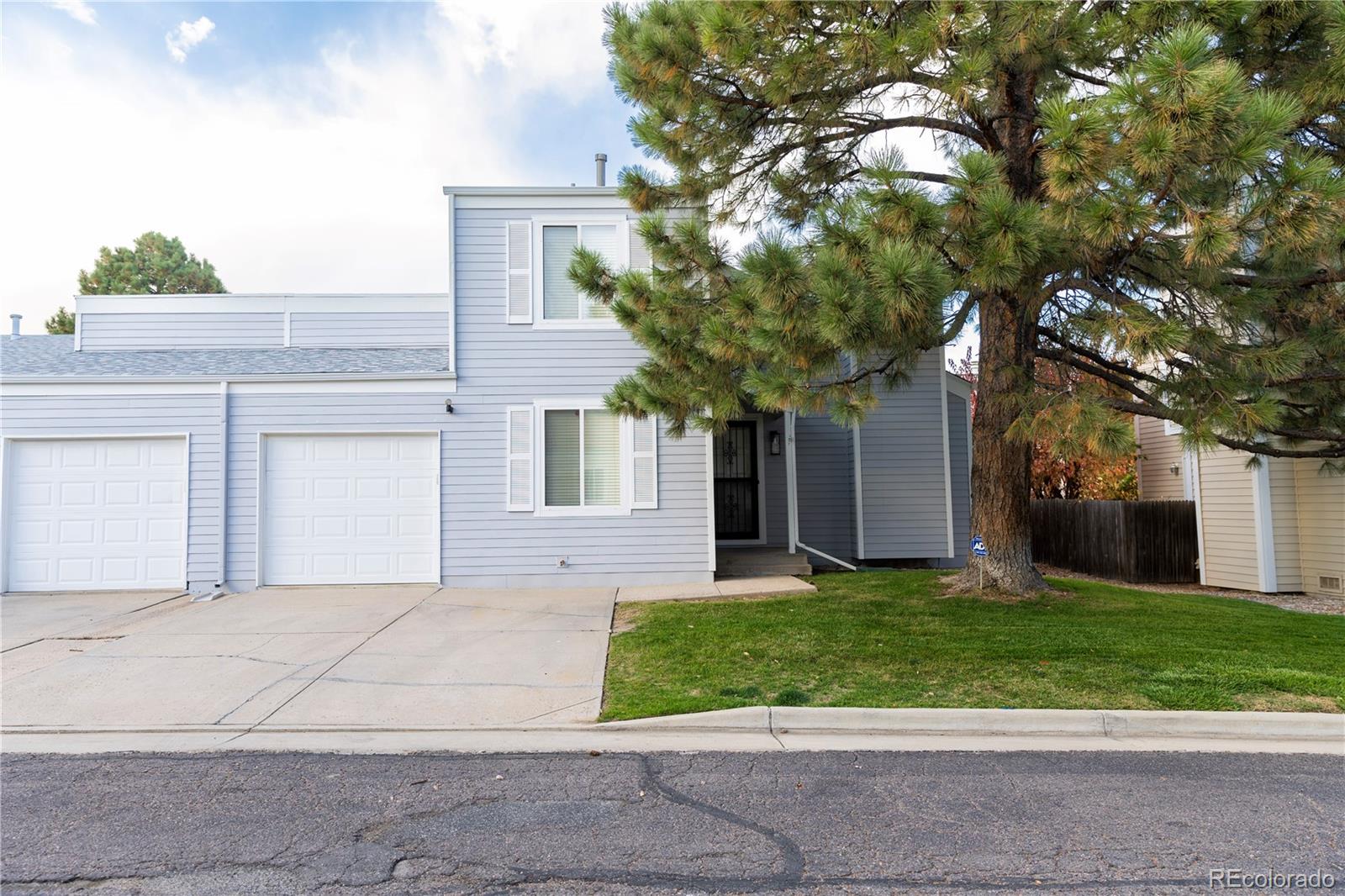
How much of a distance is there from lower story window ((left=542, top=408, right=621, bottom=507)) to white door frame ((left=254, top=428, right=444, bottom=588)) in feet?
4.66

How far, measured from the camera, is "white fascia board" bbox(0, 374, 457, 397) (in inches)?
395

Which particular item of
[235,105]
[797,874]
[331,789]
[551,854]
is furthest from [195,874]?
[235,105]

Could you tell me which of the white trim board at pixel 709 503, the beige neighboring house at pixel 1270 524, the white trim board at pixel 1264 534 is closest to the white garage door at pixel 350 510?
the white trim board at pixel 709 503

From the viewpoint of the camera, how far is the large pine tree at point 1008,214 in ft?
16.8

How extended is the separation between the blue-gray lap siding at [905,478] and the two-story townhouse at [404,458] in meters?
2.18

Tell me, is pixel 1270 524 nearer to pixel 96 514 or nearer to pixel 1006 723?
pixel 1006 723

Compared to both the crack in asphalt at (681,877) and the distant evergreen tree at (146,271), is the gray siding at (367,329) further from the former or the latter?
the distant evergreen tree at (146,271)

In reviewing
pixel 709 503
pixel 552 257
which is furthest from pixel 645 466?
pixel 552 257

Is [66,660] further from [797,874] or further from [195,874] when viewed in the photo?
[797,874]

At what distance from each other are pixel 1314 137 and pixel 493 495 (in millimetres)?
9415

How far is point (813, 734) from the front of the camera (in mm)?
5078

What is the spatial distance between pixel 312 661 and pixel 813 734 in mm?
4480

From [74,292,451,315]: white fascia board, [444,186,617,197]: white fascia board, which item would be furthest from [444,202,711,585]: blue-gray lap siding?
[74,292,451,315]: white fascia board

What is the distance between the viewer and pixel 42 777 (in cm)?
426
